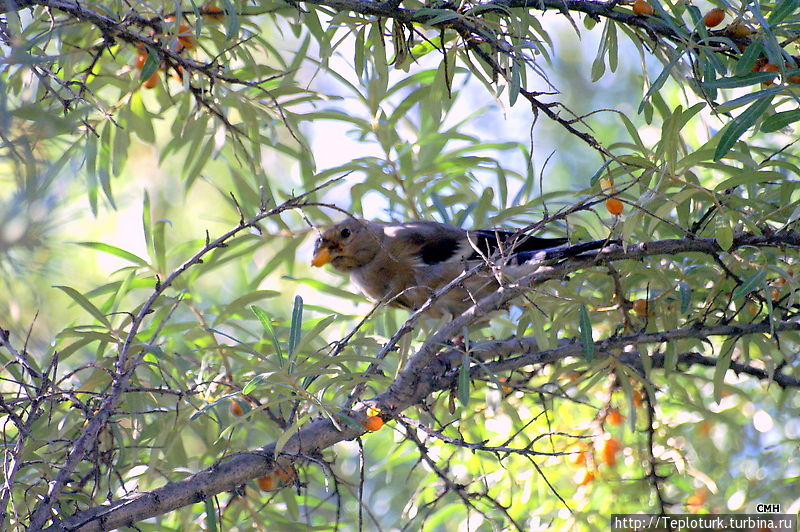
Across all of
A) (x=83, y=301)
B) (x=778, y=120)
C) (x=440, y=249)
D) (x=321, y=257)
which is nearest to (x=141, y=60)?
(x=83, y=301)

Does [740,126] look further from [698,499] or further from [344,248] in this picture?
[344,248]

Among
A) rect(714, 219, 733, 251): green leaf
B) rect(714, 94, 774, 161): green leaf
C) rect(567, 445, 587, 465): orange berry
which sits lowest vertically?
rect(567, 445, 587, 465): orange berry

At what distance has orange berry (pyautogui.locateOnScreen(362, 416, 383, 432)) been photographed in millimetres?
2553

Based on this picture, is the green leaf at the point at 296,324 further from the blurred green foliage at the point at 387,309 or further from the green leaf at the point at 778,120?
the green leaf at the point at 778,120

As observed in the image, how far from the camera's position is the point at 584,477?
3.46 metres

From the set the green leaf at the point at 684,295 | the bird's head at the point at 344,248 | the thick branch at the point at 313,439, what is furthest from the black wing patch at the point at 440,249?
the green leaf at the point at 684,295

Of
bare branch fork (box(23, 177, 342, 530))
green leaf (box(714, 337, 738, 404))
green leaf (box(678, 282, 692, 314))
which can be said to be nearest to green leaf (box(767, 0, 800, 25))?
green leaf (box(678, 282, 692, 314))

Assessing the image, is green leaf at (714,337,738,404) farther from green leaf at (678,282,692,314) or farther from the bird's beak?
the bird's beak

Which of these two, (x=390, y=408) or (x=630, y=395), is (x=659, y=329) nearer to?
(x=630, y=395)

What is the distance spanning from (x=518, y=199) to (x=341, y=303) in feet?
7.22

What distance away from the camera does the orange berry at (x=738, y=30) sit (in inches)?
101

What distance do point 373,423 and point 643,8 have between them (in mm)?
1568

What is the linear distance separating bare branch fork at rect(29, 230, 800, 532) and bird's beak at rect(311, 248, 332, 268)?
1.79m

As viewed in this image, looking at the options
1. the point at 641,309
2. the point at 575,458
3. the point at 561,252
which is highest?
the point at 561,252
